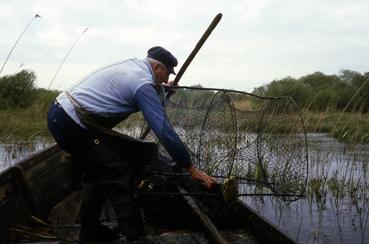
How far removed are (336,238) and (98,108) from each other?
3.59m

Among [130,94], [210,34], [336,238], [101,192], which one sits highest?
[210,34]

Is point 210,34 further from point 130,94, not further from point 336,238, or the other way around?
point 336,238

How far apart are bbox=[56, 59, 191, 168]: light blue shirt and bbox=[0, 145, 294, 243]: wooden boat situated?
0.63 m

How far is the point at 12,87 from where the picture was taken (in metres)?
20.6

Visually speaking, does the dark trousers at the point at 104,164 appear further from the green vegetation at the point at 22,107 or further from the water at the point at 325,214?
the green vegetation at the point at 22,107

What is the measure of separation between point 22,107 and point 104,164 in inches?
722

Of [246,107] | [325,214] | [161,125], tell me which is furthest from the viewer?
[246,107]

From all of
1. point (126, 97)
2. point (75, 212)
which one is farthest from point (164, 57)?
point (75, 212)

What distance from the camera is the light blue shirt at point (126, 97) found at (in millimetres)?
3391

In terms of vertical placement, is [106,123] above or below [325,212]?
above

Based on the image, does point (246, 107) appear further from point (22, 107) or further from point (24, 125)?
point (22, 107)

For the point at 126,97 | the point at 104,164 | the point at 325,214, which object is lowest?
the point at 325,214

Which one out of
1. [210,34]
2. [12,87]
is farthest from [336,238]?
[12,87]

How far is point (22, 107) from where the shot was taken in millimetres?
20844
